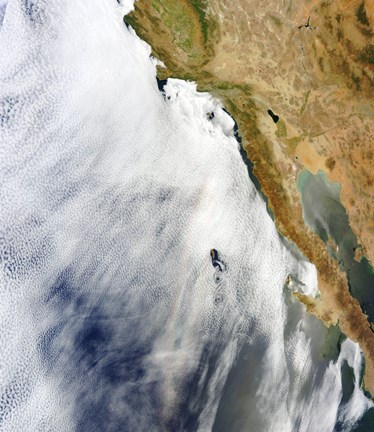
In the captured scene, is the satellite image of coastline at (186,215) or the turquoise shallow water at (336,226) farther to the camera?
the turquoise shallow water at (336,226)

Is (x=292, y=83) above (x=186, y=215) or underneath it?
above

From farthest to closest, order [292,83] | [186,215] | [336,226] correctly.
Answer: [336,226] < [292,83] < [186,215]

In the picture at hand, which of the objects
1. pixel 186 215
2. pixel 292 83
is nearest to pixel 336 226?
pixel 292 83

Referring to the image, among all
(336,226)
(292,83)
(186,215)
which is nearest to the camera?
(186,215)

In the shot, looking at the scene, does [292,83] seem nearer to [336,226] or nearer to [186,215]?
[336,226]

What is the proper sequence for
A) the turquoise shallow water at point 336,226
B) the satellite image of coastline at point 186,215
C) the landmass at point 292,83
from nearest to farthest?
the satellite image of coastline at point 186,215
the landmass at point 292,83
the turquoise shallow water at point 336,226

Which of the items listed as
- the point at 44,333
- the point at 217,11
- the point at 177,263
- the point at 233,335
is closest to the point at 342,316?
the point at 233,335
